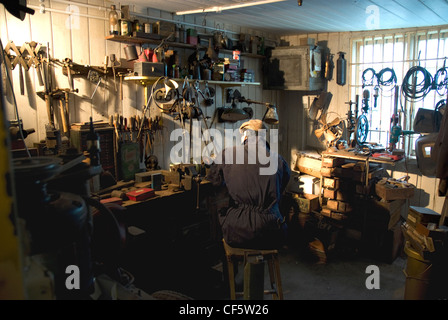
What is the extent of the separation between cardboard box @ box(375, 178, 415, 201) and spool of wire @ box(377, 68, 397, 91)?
4.45 feet

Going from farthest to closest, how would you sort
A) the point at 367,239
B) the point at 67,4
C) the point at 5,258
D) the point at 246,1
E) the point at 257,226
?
the point at 367,239 < the point at 246,1 < the point at 67,4 < the point at 257,226 < the point at 5,258

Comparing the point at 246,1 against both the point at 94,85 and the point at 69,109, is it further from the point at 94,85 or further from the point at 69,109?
the point at 69,109

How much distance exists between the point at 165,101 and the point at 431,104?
3252 millimetres

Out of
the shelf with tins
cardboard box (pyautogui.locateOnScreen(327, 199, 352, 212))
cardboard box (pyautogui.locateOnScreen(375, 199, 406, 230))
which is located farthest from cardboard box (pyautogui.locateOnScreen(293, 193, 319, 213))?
the shelf with tins

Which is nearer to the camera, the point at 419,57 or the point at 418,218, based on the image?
the point at 418,218

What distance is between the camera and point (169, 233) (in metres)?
3.44

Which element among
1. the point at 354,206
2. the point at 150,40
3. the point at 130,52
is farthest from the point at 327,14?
the point at 354,206

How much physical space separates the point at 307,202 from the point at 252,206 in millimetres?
1833

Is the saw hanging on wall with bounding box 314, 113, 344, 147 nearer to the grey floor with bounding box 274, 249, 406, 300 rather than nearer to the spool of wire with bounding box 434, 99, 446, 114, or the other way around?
the spool of wire with bounding box 434, 99, 446, 114

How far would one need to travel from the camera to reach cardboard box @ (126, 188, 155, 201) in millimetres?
3086

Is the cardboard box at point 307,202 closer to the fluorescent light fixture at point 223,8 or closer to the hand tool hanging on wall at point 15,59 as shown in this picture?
the fluorescent light fixture at point 223,8

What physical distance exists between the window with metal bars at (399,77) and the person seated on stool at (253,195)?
91.0 inches

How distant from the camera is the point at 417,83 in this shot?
174 inches

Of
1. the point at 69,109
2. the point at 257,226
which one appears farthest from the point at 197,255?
the point at 69,109
